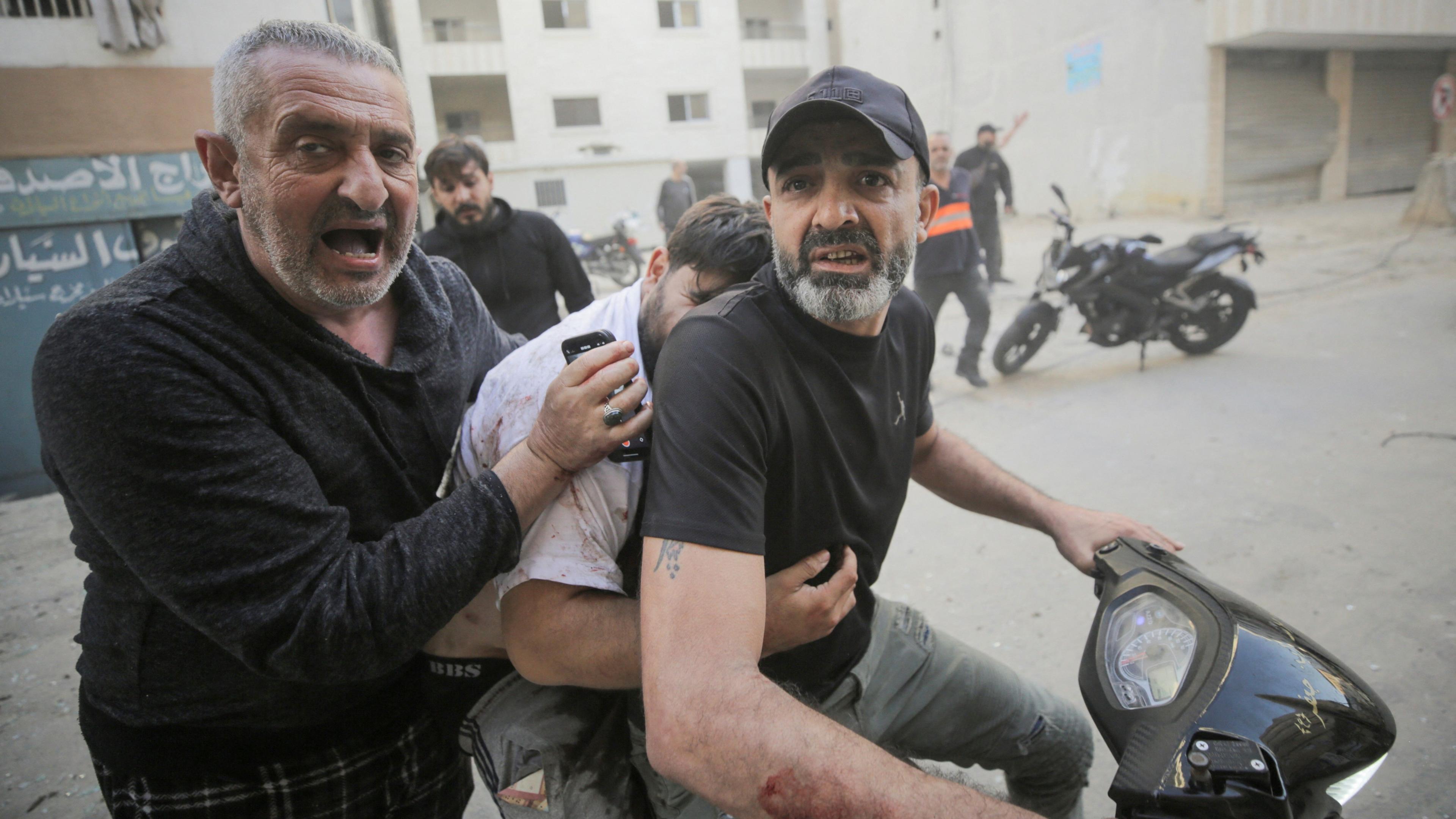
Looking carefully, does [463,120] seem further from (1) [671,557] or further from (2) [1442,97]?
(1) [671,557]

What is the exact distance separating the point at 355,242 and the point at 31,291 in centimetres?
606

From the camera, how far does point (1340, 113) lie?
15.6 metres

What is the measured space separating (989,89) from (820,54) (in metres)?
8.32

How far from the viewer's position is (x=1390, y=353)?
595cm

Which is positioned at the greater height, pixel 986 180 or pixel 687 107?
pixel 687 107

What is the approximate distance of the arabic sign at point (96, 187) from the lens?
5516mm

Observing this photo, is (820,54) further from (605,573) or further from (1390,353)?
(605,573)

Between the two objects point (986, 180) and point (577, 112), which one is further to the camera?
point (577, 112)

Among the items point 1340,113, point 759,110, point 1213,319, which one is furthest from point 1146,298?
point 759,110

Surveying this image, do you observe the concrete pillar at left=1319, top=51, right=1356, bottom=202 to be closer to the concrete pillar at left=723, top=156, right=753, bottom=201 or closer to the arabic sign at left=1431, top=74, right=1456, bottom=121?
the arabic sign at left=1431, top=74, right=1456, bottom=121

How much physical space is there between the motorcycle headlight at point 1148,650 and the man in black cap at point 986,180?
899 cm

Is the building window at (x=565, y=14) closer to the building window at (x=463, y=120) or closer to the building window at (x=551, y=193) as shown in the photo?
the building window at (x=463, y=120)

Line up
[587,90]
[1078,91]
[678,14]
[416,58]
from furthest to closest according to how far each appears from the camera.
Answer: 1. [678,14]
2. [587,90]
3. [416,58]
4. [1078,91]

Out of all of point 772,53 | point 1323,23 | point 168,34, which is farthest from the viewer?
point 772,53
